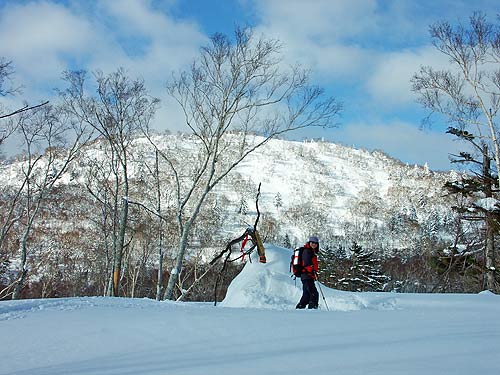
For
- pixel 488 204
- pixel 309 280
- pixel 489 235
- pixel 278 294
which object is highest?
pixel 488 204

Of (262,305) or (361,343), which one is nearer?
(361,343)

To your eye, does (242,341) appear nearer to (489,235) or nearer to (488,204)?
(488,204)

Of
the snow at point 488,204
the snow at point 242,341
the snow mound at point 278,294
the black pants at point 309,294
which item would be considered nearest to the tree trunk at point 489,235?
the snow at point 488,204

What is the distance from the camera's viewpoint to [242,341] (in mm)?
4316

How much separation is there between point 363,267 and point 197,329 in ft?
120

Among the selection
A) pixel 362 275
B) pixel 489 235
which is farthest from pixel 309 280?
pixel 362 275

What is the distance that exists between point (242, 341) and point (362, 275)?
37143mm

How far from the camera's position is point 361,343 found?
409 cm

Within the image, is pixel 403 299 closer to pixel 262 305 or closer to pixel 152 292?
pixel 262 305

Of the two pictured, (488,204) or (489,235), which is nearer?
(488,204)

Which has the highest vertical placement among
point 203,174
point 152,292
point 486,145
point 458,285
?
point 486,145

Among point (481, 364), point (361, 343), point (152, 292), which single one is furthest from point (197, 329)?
point (152, 292)

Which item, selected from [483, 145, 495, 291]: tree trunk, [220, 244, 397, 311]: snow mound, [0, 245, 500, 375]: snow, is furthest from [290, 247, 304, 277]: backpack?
[483, 145, 495, 291]: tree trunk

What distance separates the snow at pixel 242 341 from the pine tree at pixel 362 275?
1309 inches
